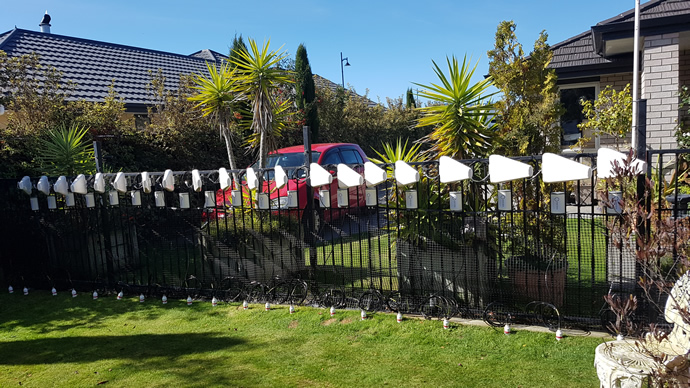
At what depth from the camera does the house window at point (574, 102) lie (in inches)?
463

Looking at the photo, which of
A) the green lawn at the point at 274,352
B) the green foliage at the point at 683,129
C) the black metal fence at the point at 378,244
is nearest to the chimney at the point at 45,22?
the black metal fence at the point at 378,244

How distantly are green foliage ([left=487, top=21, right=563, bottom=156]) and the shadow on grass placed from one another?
359 centimetres

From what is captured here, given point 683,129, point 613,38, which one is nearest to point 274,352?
point 683,129

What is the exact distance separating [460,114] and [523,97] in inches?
36.9

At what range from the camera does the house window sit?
1175 centimetres

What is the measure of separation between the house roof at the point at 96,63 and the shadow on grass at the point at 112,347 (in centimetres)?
837

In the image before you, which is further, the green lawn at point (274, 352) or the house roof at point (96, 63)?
the house roof at point (96, 63)

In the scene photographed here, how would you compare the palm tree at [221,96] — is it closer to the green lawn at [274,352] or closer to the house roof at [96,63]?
the green lawn at [274,352]

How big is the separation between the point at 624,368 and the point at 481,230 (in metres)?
2.14

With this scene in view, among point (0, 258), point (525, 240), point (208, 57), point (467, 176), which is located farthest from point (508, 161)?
point (208, 57)

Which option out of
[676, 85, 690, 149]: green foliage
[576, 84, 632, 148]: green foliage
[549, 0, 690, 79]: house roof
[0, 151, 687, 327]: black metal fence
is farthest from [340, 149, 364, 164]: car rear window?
[676, 85, 690, 149]: green foliage

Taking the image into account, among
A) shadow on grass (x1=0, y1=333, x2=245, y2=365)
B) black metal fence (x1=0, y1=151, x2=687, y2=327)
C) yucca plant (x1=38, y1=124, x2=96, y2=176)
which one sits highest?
yucca plant (x1=38, y1=124, x2=96, y2=176)

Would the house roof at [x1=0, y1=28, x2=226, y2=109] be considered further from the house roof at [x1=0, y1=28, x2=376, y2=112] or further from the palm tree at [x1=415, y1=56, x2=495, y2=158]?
the palm tree at [x1=415, y1=56, x2=495, y2=158]

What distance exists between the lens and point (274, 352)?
4.41m
